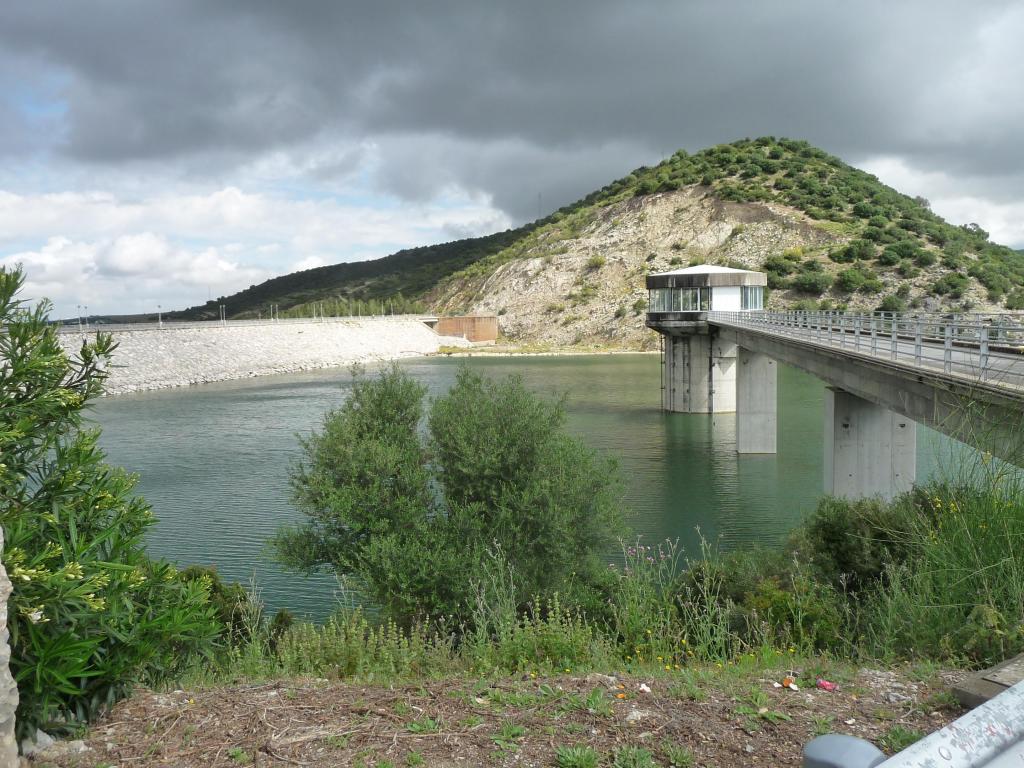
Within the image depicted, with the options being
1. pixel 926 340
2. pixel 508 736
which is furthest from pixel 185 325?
pixel 508 736

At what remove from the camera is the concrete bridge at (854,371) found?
12.8 m

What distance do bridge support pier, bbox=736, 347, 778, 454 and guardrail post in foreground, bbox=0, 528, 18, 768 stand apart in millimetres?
34604

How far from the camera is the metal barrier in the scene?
6.43ft

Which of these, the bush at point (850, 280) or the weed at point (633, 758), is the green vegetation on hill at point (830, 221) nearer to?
the bush at point (850, 280)

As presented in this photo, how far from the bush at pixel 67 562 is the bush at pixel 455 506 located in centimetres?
830

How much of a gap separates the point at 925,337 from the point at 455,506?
12.8 meters

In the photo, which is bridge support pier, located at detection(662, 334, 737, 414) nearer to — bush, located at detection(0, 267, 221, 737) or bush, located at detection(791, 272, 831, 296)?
Answer: bush, located at detection(0, 267, 221, 737)

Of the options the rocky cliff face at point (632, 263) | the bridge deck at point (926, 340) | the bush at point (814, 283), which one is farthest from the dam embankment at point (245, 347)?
the bush at point (814, 283)

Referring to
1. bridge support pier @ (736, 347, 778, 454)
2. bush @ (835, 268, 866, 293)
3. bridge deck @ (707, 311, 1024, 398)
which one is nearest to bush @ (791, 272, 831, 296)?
bush @ (835, 268, 866, 293)

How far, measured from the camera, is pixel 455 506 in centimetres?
1628

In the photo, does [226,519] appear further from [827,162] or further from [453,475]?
[827,162]

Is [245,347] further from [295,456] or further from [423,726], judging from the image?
[423,726]

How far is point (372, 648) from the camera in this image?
8195 mm

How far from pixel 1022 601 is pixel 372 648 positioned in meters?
5.85
